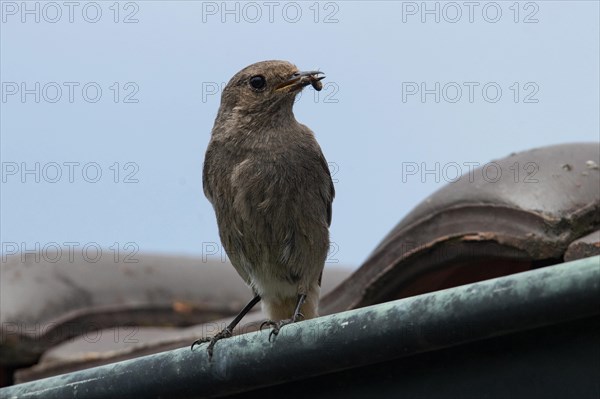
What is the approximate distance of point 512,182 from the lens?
16.2ft

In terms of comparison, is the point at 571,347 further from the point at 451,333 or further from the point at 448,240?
the point at 448,240

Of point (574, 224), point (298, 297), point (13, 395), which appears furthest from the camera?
point (298, 297)

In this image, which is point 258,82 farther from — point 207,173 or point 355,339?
point 355,339

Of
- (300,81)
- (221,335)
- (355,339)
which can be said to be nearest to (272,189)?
(300,81)

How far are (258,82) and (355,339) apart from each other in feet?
9.60


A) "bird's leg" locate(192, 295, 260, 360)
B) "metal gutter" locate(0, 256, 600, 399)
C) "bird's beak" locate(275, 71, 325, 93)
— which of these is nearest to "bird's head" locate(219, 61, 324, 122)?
"bird's beak" locate(275, 71, 325, 93)

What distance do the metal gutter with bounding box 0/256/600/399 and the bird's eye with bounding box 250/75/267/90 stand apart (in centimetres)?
255

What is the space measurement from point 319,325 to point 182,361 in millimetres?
460

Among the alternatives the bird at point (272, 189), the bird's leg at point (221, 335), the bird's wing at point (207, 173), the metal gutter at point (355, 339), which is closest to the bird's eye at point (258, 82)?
the bird at point (272, 189)

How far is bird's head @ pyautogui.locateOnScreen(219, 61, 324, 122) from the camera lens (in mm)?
5555

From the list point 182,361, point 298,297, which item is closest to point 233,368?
point 182,361

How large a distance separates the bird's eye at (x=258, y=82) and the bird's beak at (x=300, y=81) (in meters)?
0.08

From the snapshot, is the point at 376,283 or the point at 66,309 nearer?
the point at 376,283

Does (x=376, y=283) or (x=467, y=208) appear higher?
(x=467, y=208)
